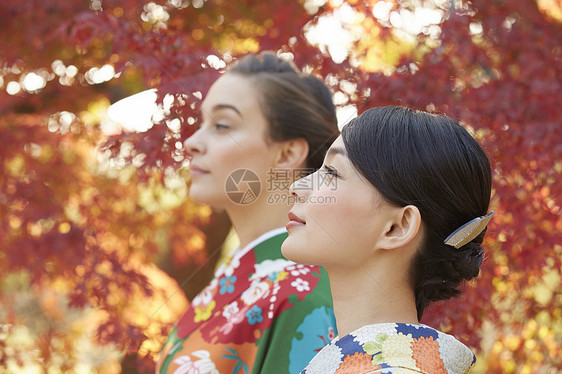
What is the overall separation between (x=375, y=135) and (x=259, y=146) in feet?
2.44

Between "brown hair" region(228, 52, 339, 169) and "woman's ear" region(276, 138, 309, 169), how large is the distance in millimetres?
17

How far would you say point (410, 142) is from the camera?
1.33 metres

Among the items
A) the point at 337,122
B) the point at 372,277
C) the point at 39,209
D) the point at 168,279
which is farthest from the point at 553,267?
the point at 39,209

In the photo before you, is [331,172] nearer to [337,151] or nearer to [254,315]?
[337,151]

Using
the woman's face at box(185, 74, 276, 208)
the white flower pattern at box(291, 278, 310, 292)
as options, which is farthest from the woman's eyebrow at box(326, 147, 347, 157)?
the woman's face at box(185, 74, 276, 208)

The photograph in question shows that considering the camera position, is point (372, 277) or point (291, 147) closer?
point (372, 277)

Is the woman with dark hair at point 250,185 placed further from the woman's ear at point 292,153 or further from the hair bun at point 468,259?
the hair bun at point 468,259

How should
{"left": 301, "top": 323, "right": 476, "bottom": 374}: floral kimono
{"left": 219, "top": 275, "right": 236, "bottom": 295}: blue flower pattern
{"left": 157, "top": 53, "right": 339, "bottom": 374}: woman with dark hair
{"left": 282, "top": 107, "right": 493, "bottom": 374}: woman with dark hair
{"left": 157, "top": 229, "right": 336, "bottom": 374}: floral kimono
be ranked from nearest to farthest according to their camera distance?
{"left": 301, "top": 323, "right": 476, "bottom": 374}: floral kimono → {"left": 282, "top": 107, "right": 493, "bottom": 374}: woman with dark hair → {"left": 157, "top": 229, "right": 336, "bottom": 374}: floral kimono → {"left": 157, "top": 53, "right": 339, "bottom": 374}: woman with dark hair → {"left": 219, "top": 275, "right": 236, "bottom": 295}: blue flower pattern

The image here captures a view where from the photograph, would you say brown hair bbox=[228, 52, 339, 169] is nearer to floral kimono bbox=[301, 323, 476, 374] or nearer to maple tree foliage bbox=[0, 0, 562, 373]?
maple tree foliage bbox=[0, 0, 562, 373]

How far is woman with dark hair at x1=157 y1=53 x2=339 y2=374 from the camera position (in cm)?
178

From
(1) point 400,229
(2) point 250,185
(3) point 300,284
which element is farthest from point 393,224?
(2) point 250,185

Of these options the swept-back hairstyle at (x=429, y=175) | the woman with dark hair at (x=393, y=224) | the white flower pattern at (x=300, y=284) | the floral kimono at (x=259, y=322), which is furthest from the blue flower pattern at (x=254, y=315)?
the swept-back hairstyle at (x=429, y=175)

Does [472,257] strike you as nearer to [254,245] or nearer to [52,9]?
[254,245]

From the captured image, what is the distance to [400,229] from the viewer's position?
1.34m
